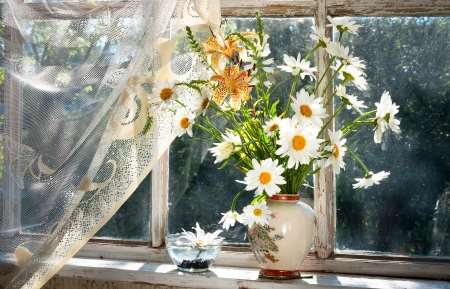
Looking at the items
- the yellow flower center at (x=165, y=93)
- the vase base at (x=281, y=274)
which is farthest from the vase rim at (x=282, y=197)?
the yellow flower center at (x=165, y=93)

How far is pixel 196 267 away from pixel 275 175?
48 centimetres

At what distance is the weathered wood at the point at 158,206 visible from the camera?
6.93 feet

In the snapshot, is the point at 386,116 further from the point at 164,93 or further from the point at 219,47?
the point at 164,93

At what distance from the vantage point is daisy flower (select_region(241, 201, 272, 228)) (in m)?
Answer: 1.67

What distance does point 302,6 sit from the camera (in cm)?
204

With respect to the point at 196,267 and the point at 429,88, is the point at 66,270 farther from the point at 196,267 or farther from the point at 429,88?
the point at 429,88

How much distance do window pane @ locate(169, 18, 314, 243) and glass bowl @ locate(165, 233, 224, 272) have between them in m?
0.17

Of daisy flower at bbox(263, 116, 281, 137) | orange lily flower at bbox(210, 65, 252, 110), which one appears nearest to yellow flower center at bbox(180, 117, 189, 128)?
orange lily flower at bbox(210, 65, 252, 110)

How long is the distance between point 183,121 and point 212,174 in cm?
42

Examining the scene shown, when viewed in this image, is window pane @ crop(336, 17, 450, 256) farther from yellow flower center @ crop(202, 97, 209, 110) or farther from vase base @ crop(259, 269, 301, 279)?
yellow flower center @ crop(202, 97, 209, 110)

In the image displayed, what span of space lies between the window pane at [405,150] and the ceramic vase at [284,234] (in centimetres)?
30

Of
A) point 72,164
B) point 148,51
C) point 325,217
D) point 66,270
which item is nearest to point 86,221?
point 72,164

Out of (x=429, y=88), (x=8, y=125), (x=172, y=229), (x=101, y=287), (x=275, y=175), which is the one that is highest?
(x=429, y=88)

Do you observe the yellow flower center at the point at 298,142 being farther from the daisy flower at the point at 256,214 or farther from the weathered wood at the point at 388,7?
the weathered wood at the point at 388,7
